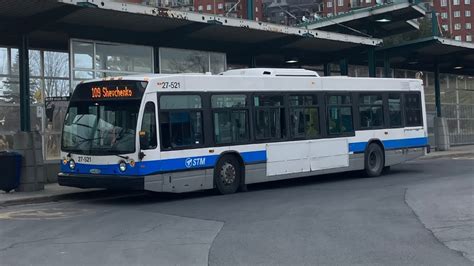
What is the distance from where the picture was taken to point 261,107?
16.2m

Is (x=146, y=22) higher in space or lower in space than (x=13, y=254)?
higher

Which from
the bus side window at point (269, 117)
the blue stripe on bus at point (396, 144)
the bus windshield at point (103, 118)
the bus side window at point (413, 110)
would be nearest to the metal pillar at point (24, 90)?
the bus windshield at point (103, 118)

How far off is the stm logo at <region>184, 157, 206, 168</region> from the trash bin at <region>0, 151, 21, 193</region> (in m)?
4.70

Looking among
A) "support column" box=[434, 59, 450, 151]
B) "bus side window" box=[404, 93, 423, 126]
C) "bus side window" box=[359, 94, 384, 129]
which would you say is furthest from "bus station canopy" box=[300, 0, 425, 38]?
"bus side window" box=[359, 94, 384, 129]

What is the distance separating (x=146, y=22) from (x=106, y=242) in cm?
997

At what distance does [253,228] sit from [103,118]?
5318 millimetres

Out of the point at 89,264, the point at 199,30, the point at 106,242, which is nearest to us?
the point at 89,264

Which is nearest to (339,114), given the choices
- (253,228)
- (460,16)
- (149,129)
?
(149,129)

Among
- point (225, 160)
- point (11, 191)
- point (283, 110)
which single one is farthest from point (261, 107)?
point (11, 191)

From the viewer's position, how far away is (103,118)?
45.8ft

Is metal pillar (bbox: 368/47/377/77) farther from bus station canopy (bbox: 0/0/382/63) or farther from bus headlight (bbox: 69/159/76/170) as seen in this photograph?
bus headlight (bbox: 69/159/76/170)

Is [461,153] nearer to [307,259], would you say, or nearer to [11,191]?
[11,191]

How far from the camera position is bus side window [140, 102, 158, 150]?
1341cm

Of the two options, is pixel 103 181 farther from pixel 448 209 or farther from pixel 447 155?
pixel 447 155
